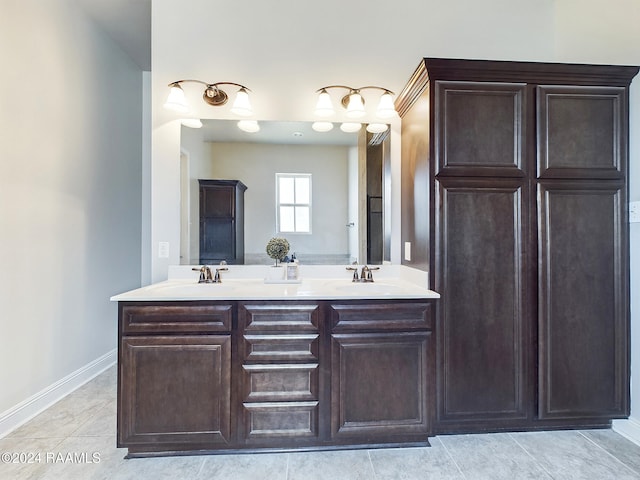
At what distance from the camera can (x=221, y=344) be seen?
1.66m

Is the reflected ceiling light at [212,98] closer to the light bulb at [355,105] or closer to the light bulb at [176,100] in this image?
the light bulb at [176,100]

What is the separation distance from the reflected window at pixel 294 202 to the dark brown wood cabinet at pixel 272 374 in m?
0.83

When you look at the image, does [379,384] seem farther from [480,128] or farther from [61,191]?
[61,191]

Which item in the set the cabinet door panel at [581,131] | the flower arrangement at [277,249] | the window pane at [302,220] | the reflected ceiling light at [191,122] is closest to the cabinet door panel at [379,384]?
the flower arrangement at [277,249]

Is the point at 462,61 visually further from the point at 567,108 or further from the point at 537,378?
the point at 537,378

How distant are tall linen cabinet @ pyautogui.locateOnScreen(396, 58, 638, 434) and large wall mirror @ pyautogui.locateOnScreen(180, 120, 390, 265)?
0.58 meters

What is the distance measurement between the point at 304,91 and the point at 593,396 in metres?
2.71

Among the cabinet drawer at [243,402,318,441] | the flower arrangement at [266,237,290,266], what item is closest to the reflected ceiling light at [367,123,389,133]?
the flower arrangement at [266,237,290,266]

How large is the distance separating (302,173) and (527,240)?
5.09 ft

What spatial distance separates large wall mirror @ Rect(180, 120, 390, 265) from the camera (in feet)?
7.59

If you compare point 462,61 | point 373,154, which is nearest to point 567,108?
point 462,61

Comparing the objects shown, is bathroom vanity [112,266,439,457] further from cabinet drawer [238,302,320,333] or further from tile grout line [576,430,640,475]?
tile grout line [576,430,640,475]

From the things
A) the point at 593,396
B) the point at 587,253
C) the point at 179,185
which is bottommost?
the point at 593,396

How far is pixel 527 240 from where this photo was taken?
1869 millimetres
